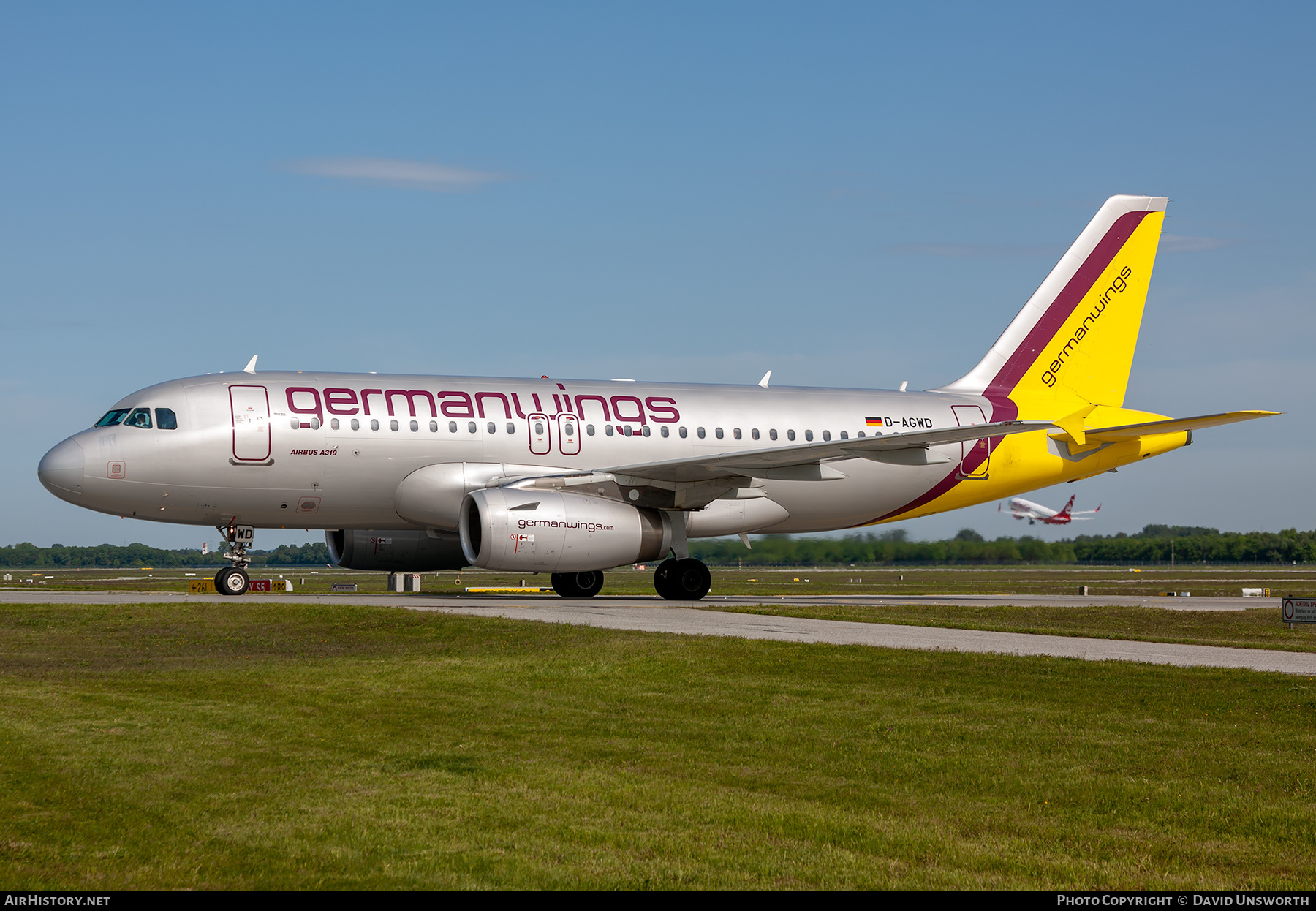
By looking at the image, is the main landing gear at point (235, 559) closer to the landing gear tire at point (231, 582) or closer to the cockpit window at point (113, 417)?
the landing gear tire at point (231, 582)

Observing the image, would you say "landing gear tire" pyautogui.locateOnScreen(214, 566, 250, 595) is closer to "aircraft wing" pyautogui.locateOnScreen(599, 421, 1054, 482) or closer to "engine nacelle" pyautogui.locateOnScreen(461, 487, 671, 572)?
"engine nacelle" pyautogui.locateOnScreen(461, 487, 671, 572)

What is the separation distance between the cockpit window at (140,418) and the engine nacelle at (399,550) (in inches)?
228

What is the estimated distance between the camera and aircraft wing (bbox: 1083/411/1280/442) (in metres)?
28.4

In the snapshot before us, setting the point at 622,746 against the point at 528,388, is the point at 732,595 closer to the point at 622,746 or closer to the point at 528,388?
the point at 528,388

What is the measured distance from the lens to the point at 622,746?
10516 mm

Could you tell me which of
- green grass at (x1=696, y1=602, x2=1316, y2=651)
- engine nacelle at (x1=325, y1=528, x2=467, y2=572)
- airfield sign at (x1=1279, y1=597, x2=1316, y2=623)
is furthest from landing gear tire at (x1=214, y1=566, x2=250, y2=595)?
airfield sign at (x1=1279, y1=597, x2=1316, y2=623)

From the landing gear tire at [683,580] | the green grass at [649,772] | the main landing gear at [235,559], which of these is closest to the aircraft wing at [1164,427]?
the landing gear tire at [683,580]

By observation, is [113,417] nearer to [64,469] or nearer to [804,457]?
[64,469]

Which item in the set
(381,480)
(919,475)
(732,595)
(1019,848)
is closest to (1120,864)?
(1019,848)

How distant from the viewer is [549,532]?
25422mm

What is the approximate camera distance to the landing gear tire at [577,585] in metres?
31.3

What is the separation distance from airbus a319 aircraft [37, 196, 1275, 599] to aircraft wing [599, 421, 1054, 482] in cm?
7

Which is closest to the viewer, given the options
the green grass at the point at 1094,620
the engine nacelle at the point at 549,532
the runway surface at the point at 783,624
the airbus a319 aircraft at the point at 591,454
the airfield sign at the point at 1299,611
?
the runway surface at the point at 783,624

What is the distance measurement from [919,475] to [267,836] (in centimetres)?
2668
